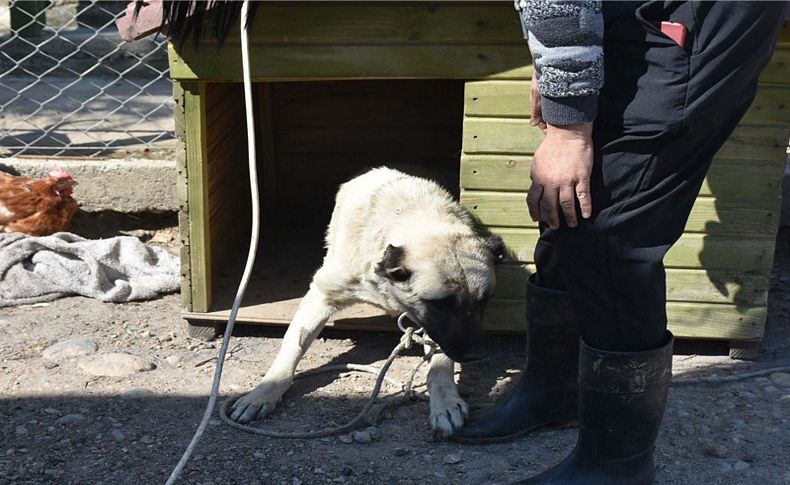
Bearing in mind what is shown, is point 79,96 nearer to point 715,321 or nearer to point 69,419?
point 69,419

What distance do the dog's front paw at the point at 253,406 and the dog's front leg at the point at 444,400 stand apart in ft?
1.90

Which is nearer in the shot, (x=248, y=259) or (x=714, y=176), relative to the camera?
(x=248, y=259)

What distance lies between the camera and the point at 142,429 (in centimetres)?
337

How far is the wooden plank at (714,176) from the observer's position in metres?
3.74

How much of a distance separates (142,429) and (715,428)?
198cm

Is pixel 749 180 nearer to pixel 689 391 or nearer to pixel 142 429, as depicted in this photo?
pixel 689 391

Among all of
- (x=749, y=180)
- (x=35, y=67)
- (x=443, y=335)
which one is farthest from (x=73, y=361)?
(x=35, y=67)

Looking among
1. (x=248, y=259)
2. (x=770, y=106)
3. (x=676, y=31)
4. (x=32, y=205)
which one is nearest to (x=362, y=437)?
(x=248, y=259)

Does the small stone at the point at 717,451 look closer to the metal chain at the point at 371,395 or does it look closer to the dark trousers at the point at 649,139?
the dark trousers at the point at 649,139

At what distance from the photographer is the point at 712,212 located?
3807 mm

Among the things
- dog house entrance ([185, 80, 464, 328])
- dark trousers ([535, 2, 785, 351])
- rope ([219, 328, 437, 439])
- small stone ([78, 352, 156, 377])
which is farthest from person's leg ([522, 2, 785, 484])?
dog house entrance ([185, 80, 464, 328])

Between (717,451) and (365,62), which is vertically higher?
(365,62)

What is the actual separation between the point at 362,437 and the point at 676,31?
1.80 metres

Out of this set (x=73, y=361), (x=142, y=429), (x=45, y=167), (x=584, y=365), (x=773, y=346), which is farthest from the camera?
(x=45, y=167)
